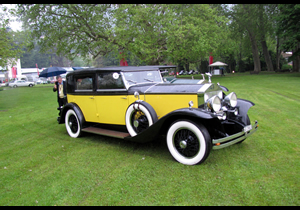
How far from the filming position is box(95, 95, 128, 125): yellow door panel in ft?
15.4

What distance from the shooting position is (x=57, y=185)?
10.7ft

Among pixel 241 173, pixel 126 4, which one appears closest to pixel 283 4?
pixel 126 4

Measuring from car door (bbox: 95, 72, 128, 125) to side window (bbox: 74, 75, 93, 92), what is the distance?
325 mm

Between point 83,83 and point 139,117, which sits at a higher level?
point 83,83

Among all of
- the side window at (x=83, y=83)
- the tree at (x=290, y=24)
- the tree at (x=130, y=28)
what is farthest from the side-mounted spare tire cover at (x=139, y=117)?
the tree at (x=290, y=24)

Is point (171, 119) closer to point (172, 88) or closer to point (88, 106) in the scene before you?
point (172, 88)

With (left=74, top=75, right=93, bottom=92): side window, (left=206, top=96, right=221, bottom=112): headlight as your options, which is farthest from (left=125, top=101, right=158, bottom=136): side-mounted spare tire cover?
(left=74, top=75, right=93, bottom=92): side window

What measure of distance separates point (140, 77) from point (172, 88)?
1.01 meters

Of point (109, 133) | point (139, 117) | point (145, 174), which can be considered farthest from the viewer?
point (109, 133)

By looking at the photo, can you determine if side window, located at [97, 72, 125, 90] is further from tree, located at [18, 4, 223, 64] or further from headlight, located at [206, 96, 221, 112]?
tree, located at [18, 4, 223, 64]

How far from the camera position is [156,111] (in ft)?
14.3

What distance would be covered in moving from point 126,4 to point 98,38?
4.88m

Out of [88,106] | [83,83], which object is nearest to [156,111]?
[88,106]

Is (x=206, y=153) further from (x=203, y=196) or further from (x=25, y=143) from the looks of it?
(x=25, y=143)
